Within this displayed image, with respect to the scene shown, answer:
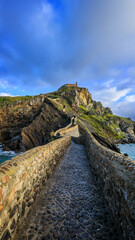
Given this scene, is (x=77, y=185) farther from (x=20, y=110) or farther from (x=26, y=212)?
(x=20, y=110)

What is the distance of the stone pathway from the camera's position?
10.2ft

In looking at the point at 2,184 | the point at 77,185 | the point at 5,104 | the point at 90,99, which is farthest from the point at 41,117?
the point at 90,99

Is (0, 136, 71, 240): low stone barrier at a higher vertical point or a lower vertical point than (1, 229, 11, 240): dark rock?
higher

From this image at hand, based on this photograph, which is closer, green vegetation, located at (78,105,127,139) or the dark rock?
the dark rock

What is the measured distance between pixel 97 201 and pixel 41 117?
4099cm

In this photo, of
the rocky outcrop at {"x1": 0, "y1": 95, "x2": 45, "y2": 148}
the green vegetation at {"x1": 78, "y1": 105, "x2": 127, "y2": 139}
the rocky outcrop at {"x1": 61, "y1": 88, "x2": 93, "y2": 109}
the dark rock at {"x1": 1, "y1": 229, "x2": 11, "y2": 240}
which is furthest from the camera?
the rocky outcrop at {"x1": 61, "y1": 88, "x2": 93, "y2": 109}

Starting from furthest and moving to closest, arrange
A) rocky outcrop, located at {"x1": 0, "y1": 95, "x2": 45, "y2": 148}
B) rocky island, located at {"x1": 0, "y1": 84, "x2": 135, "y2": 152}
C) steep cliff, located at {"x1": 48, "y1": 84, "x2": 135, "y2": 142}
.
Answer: steep cliff, located at {"x1": 48, "y1": 84, "x2": 135, "y2": 142} → rocky outcrop, located at {"x1": 0, "y1": 95, "x2": 45, "y2": 148} → rocky island, located at {"x1": 0, "y1": 84, "x2": 135, "y2": 152}

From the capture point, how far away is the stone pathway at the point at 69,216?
312 cm

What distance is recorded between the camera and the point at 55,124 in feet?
134

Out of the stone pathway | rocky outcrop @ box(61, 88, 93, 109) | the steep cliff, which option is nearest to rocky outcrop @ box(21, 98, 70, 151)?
the steep cliff

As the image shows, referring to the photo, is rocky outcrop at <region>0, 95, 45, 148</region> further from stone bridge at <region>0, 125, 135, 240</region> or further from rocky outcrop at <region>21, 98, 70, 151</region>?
stone bridge at <region>0, 125, 135, 240</region>

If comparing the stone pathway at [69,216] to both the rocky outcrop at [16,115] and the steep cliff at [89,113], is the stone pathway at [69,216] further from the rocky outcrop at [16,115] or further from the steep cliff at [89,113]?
the rocky outcrop at [16,115]

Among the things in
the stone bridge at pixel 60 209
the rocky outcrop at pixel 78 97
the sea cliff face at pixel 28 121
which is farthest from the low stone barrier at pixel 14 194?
the rocky outcrop at pixel 78 97

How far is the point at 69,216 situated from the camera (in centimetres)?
387
